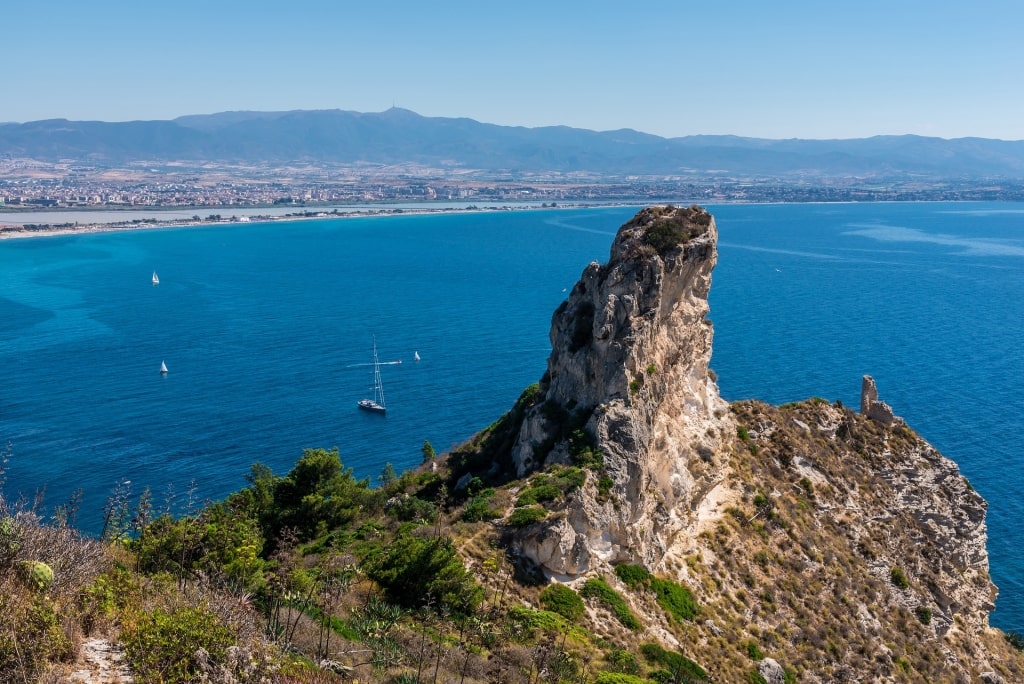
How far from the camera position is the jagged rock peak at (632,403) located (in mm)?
28250

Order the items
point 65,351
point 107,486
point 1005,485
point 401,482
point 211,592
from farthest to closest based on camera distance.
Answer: point 65,351
point 1005,485
point 107,486
point 401,482
point 211,592

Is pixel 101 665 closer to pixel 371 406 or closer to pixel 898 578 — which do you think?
pixel 898 578

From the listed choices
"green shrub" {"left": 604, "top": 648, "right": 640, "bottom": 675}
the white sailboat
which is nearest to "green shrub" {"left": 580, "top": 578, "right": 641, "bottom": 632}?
"green shrub" {"left": 604, "top": 648, "right": 640, "bottom": 675}

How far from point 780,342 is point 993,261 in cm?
10902

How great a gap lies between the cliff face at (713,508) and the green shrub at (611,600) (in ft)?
2.17

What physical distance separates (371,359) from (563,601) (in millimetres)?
67241

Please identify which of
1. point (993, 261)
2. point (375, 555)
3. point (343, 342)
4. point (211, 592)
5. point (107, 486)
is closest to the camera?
point (211, 592)

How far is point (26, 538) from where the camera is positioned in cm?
1544

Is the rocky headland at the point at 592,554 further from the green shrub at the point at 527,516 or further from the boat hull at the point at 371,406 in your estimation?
the boat hull at the point at 371,406

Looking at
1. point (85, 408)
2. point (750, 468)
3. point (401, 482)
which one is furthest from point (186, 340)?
point (750, 468)

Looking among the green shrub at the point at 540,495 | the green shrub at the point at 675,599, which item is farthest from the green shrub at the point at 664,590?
the green shrub at the point at 540,495

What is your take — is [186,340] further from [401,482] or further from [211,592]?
[211,592]

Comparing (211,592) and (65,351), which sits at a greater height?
(211,592)

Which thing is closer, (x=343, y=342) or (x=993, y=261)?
(x=343, y=342)
